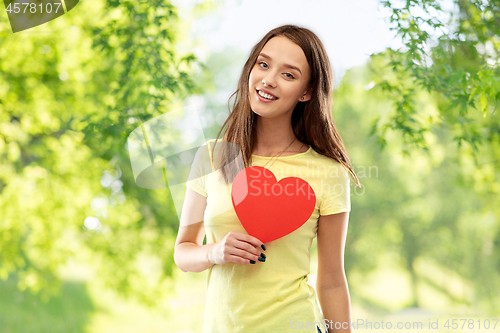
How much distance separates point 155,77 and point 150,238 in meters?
1.45

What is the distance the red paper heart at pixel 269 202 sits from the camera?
81 cm

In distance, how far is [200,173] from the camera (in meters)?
0.86

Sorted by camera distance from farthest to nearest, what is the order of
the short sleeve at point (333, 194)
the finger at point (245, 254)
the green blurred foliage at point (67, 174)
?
the green blurred foliage at point (67, 174) < the short sleeve at point (333, 194) < the finger at point (245, 254)

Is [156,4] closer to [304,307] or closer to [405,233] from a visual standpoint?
[304,307]

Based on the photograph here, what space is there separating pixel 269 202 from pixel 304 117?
0.23m

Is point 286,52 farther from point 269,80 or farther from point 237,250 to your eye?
point 237,250

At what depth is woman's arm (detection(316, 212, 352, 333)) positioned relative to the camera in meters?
0.84

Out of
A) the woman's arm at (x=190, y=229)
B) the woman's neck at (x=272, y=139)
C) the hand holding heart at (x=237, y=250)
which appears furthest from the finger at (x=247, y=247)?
the woman's neck at (x=272, y=139)

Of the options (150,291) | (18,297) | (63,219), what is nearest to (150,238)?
(150,291)

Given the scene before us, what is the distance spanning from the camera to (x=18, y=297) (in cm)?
455

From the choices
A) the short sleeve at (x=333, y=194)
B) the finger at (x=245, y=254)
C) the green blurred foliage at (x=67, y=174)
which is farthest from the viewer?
the green blurred foliage at (x=67, y=174)

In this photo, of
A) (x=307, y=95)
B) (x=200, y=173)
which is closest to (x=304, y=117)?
(x=307, y=95)

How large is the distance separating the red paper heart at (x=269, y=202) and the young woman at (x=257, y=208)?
0.6 inches

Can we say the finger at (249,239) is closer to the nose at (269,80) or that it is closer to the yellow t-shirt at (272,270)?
the yellow t-shirt at (272,270)
